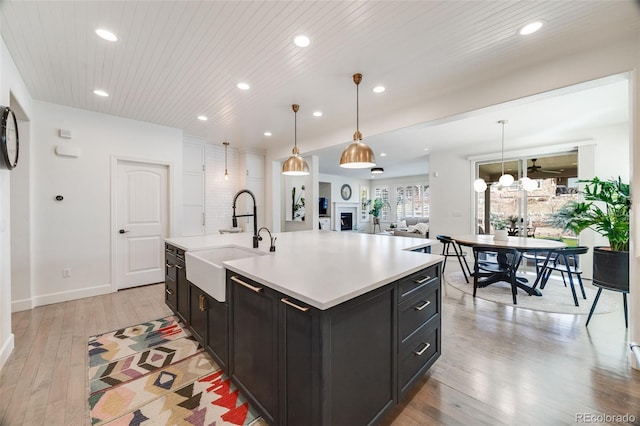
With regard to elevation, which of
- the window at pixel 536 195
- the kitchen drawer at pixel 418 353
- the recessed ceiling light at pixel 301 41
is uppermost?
the recessed ceiling light at pixel 301 41

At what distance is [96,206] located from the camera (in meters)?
3.83

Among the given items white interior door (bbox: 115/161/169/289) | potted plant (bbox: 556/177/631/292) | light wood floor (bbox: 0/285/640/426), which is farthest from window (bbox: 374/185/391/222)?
white interior door (bbox: 115/161/169/289)

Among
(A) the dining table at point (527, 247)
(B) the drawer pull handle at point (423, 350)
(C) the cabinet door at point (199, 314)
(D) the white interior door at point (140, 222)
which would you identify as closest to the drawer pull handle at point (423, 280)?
(B) the drawer pull handle at point (423, 350)

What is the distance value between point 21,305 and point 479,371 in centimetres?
515

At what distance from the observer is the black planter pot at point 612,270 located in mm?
2363

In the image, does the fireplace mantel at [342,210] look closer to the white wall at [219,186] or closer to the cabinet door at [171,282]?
the white wall at [219,186]

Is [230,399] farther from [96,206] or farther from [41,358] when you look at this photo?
[96,206]

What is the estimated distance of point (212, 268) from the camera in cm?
184

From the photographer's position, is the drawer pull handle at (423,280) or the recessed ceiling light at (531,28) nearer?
the drawer pull handle at (423,280)

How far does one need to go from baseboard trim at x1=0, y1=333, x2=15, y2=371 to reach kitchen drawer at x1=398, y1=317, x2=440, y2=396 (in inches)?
121

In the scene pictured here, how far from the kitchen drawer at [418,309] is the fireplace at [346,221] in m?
9.41

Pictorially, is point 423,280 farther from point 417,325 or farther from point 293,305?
point 293,305

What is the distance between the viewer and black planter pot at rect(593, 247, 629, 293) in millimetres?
2363

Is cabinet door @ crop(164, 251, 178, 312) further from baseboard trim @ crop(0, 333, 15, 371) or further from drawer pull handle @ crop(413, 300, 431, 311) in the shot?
drawer pull handle @ crop(413, 300, 431, 311)
